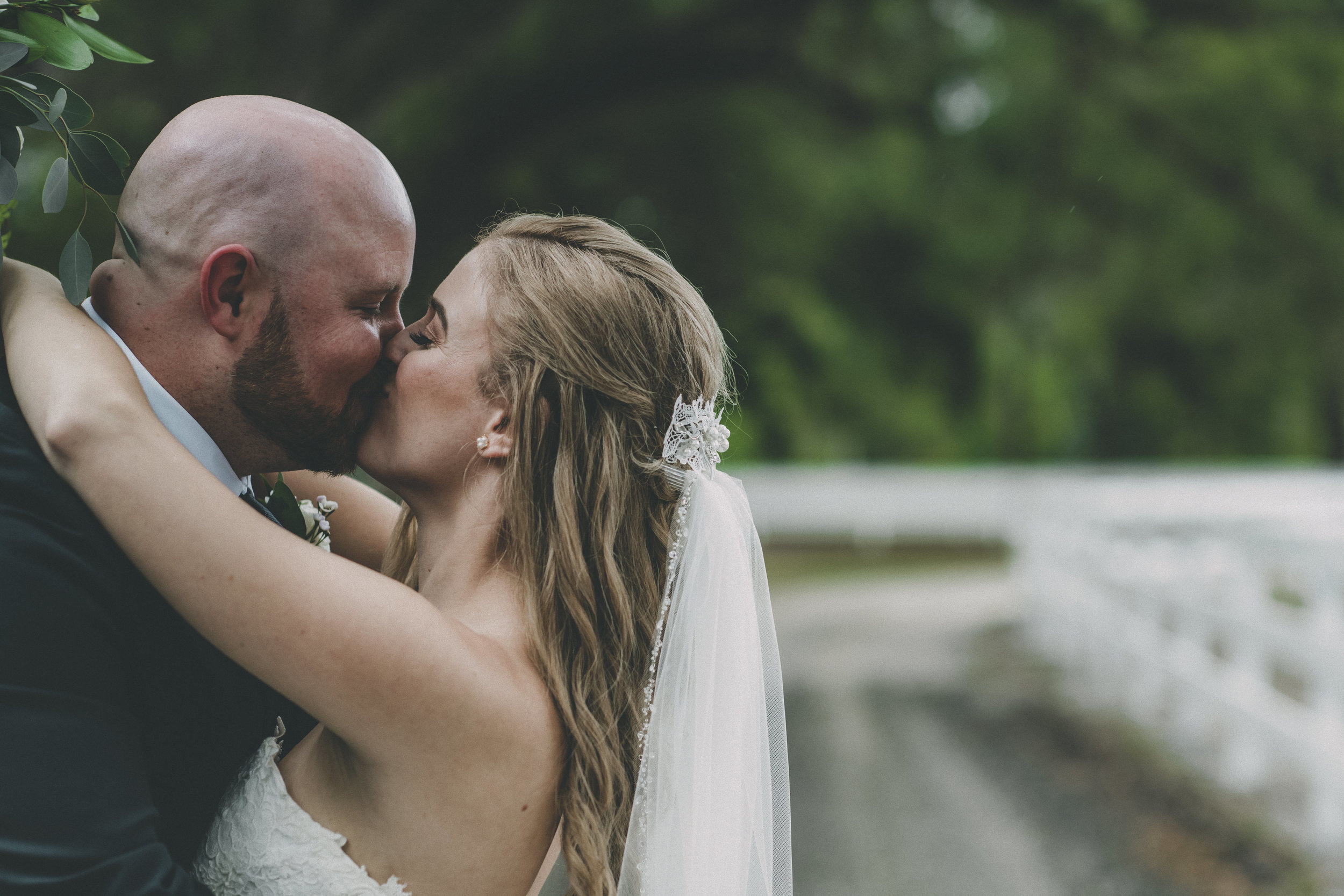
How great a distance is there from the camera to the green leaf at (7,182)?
1763mm

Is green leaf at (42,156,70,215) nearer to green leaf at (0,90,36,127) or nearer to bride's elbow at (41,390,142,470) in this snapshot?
green leaf at (0,90,36,127)

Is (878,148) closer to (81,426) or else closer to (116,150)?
(116,150)

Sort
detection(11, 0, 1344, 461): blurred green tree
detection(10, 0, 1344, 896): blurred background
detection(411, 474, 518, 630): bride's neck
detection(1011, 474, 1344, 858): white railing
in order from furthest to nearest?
detection(11, 0, 1344, 461): blurred green tree
detection(10, 0, 1344, 896): blurred background
detection(1011, 474, 1344, 858): white railing
detection(411, 474, 518, 630): bride's neck

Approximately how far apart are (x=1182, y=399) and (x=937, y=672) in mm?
12333

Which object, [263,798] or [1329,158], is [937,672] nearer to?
[1329,158]

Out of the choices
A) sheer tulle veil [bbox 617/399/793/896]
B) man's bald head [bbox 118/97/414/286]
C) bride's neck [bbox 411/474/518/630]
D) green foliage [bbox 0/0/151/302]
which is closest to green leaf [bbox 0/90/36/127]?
green foliage [bbox 0/0/151/302]

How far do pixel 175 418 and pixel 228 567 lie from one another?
0.38 m

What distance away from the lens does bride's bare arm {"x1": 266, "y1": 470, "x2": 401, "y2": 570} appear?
274 cm

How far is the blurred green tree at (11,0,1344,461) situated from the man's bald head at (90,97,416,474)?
128cm

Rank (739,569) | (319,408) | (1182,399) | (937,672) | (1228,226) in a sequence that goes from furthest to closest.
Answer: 1. (1182,399)
2. (1228,226)
3. (937,672)
4. (739,569)
5. (319,408)

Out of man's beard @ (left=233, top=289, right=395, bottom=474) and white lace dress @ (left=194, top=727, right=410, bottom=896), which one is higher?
man's beard @ (left=233, top=289, right=395, bottom=474)

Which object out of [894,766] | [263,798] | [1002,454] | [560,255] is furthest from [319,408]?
[1002,454]

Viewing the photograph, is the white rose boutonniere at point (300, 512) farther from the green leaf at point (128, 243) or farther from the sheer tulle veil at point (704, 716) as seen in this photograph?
the sheer tulle veil at point (704, 716)

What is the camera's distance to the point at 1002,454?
2192 cm
